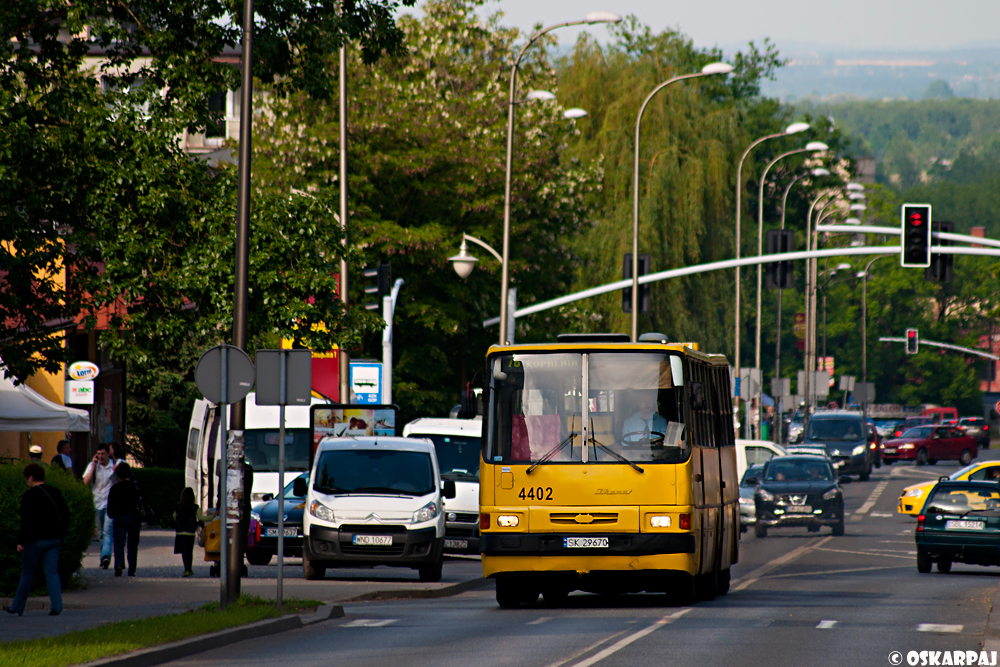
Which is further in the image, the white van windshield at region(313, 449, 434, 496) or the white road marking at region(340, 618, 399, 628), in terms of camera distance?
the white van windshield at region(313, 449, 434, 496)

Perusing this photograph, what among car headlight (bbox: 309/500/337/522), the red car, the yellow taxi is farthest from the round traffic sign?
the red car

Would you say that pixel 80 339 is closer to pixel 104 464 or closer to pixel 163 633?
pixel 104 464

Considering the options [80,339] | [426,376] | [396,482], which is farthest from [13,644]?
[426,376]

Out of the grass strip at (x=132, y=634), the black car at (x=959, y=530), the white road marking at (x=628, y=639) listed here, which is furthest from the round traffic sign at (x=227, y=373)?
the black car at (x=959, y=530)

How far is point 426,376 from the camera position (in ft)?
149

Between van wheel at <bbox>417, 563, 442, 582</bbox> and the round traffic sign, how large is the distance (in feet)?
22.0

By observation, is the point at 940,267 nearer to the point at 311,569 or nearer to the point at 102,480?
the point at 311,569

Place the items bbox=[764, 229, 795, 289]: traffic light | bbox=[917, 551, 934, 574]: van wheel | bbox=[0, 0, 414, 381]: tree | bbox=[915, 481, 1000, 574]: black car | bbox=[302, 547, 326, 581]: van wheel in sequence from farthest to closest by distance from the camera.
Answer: bbox=[764, 229, 795, 289]: traffic light
bbox=[917, 551, 934, 574]: van wheel
bbox=[915, 481, 1000, 574]: black car
bbox=[302, 547, 326, 581]: van wheel
bbox=[0, 0, 414, 381]: tree

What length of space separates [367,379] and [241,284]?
15.4m

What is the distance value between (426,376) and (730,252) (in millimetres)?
15481

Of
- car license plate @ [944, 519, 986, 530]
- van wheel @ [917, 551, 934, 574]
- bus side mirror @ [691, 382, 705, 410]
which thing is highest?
bus side mirror @ [691, 382, 705, 410]

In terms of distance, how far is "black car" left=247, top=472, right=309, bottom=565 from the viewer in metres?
26.0

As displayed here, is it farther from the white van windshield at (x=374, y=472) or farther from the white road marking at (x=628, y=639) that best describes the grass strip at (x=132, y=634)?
the white van windshield at (x=374, y=472)

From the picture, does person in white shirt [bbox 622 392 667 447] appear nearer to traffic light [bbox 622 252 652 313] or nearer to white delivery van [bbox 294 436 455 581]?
white delivery van [bbox 294 436 455 581]
